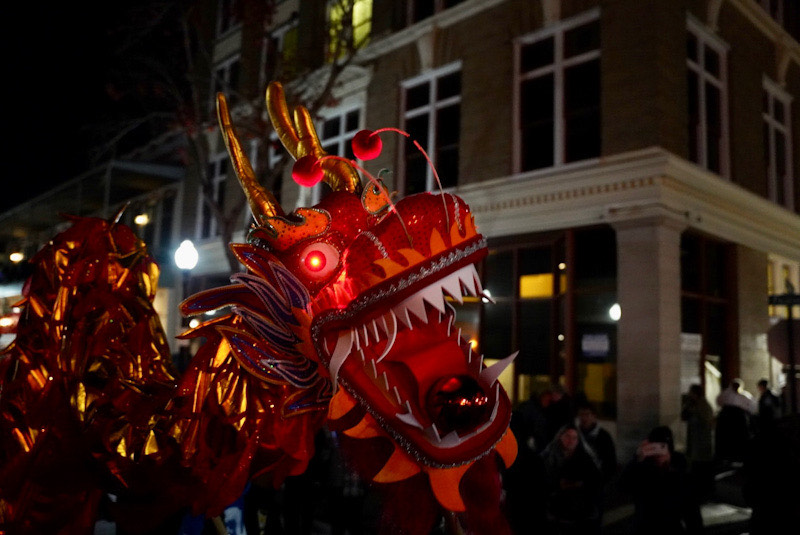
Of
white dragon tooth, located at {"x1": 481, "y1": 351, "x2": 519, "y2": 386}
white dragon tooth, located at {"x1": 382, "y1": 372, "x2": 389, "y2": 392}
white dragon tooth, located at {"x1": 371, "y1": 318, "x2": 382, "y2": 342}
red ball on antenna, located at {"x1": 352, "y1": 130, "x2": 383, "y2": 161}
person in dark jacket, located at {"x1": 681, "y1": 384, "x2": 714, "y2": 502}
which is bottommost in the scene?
person in dark jacket, located at {"x1": 681, "y1": 384, "x2": 714, "y2": 502}

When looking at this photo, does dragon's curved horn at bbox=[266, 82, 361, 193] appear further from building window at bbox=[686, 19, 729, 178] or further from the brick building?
building window at bbox=[686, 19, 729, 178]

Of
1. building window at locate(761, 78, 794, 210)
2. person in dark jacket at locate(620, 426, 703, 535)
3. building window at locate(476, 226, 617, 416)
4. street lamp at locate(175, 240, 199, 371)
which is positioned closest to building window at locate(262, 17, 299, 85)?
street lamp at locate(175, 240, 199, 371)

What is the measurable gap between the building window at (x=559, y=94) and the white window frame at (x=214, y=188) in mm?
10512

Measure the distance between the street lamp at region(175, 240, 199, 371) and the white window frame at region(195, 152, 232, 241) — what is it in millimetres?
1503

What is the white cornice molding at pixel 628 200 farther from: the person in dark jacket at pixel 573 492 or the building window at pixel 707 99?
the person in dark jacket at pixel 573 492

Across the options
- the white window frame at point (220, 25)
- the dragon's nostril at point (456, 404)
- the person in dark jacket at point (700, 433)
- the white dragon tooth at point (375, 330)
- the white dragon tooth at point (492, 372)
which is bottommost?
the person in dark jacket at point (700, 433)

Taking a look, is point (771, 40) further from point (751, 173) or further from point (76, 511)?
point (76, 511)

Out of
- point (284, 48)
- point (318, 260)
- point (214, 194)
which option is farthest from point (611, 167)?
point (214, 194)

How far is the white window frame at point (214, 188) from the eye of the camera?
792 inches

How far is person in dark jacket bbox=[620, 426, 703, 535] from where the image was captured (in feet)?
15.7

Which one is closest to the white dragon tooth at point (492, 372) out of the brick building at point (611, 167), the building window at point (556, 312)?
the brick building at point (611, 167)

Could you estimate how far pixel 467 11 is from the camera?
13.2 m

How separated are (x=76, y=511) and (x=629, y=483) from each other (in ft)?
13.3

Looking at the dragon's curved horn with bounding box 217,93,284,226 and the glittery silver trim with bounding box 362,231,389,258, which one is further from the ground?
the dragon's curved horn with bounding box 217,93,284,226
